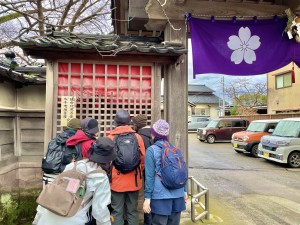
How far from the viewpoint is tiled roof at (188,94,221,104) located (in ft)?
167

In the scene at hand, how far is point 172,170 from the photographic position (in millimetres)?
3824

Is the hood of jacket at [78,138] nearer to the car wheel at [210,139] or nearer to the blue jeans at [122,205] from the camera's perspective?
the blue jeans at [122,205]

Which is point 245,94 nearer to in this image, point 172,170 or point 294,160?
point 294,160

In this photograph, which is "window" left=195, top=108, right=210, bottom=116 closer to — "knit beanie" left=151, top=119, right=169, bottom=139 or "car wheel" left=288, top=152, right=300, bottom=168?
"car wheel" left=288, top=152, right=300, bottom=168

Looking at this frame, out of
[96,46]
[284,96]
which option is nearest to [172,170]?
[96,46]

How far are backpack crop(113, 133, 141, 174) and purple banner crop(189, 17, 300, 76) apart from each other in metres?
Answer: 2.11

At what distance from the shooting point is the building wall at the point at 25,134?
236 inches

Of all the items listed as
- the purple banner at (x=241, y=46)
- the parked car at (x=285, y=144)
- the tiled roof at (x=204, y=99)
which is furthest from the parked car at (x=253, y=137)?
the tiled roof at (x=204, y=99)

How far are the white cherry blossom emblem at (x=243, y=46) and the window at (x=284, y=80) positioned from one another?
2146cm

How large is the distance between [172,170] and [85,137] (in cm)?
128

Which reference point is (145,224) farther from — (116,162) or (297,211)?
(297,211)

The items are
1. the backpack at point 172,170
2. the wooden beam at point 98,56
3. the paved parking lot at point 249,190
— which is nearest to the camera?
the backpack at point 172,170

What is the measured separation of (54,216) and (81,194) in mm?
345

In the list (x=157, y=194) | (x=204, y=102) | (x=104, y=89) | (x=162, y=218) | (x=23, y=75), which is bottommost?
(x=162, y=218)
